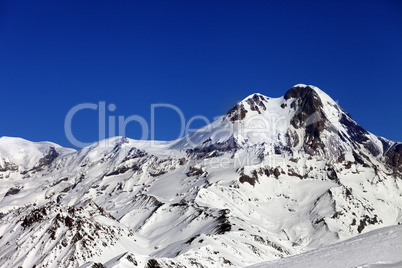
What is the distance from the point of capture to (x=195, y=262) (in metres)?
133

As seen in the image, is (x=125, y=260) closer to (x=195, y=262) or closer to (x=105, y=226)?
(x=195, y=262)

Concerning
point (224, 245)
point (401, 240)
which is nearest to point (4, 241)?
point (224, 245)

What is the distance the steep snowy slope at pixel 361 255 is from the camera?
5757 centimetres

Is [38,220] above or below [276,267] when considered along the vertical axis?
above

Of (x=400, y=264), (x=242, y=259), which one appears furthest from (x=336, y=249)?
(x=242, y=259)

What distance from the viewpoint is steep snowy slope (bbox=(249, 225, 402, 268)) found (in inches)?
2266

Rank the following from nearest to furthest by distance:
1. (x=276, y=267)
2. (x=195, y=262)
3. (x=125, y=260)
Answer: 1. (x=276, y=267)
2. (x=125, y=260)
3. (x=195, y=262)

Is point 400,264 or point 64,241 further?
point 64,241

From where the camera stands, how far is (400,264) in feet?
167

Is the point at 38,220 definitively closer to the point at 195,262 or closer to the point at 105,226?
the point at 105,226

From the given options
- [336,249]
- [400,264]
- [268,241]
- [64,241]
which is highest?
[268,241]

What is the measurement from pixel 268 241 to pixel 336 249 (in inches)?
5039

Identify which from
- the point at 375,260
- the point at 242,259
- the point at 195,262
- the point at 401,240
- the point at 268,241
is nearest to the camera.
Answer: the point at 375,260

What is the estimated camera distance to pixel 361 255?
63.4 metres
